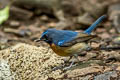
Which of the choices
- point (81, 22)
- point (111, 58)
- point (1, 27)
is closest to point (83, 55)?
point (111, 58)

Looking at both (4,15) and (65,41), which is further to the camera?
(4,15)

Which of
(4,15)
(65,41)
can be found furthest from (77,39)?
(4,15)

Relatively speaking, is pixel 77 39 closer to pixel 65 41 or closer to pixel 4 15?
pixel 65 41

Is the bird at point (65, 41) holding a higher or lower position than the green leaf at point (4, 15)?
lower

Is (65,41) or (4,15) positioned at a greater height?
(4,15)

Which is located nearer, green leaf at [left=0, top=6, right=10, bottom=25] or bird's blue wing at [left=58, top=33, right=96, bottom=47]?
bird's blue wing at [left=58, top=33, right=96, bottom=47]

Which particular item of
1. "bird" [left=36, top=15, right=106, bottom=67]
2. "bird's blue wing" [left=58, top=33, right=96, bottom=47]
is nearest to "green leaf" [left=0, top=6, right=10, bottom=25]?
"bird" [left=36, top=15, right=106, bottom=67]

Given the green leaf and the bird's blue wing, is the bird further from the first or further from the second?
the green leaf

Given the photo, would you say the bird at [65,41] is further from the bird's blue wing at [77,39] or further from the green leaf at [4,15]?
the green leaf at [4,15]

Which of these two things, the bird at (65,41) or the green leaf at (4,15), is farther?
the green leaf at (4,15)

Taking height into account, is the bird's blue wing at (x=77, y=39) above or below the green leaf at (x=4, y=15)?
below

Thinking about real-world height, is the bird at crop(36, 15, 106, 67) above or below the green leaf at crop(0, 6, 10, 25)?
below

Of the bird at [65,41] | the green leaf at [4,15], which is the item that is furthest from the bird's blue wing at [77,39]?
the green leaf at [4,15]

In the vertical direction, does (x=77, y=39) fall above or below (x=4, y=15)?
below
